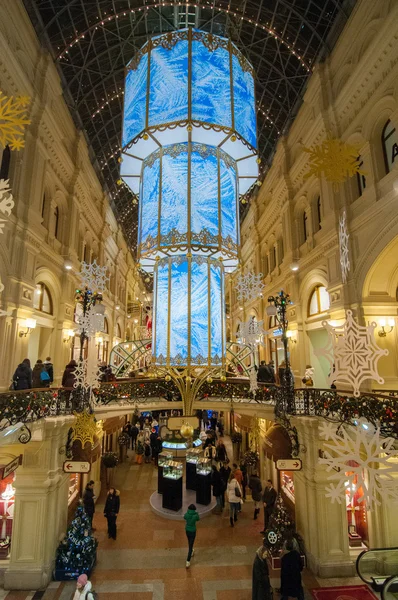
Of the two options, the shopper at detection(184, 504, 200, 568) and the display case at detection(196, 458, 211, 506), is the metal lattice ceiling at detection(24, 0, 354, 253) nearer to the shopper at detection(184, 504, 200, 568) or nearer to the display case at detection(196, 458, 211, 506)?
the shopper at detection(184, 504, 200, 568)

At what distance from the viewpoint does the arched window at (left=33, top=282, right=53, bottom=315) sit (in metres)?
13.6

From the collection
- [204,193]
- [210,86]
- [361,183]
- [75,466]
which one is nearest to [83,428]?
[75,466]

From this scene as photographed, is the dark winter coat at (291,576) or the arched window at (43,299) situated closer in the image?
the dark winter coat at (291,576)

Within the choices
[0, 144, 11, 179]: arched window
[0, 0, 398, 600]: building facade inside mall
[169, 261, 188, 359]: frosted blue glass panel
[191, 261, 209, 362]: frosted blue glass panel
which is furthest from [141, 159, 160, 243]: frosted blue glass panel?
[0, 144, 11, 179]: arched window

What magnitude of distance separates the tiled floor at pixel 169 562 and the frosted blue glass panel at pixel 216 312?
5432 mm

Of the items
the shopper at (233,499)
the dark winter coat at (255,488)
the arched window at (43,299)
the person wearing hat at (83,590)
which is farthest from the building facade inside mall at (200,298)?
the person wearing hat at (83,590)

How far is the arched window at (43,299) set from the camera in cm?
1361

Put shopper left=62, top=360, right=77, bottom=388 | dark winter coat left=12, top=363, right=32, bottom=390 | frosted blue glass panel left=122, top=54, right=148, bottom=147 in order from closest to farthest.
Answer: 1. frosted blue glass panel left=122, top=54, right=148, bottom=147
2. dark winter coat left=12, top=363, right=32, bottom=390
3. shopper left=62, top=360, right=77, bottom=388

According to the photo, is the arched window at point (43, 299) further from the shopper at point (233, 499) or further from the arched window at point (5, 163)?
the shopper at point (233, 499)

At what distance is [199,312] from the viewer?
6.87 metres

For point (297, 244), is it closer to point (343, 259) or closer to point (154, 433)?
point (343, 259)

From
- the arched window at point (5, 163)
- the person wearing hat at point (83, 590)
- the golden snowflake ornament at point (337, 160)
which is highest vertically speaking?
the arched window at point (5, 163)

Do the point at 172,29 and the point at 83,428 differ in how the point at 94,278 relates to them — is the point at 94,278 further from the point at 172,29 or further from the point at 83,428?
the point at 172,29

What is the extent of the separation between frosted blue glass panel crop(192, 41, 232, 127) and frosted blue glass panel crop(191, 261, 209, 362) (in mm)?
2888
